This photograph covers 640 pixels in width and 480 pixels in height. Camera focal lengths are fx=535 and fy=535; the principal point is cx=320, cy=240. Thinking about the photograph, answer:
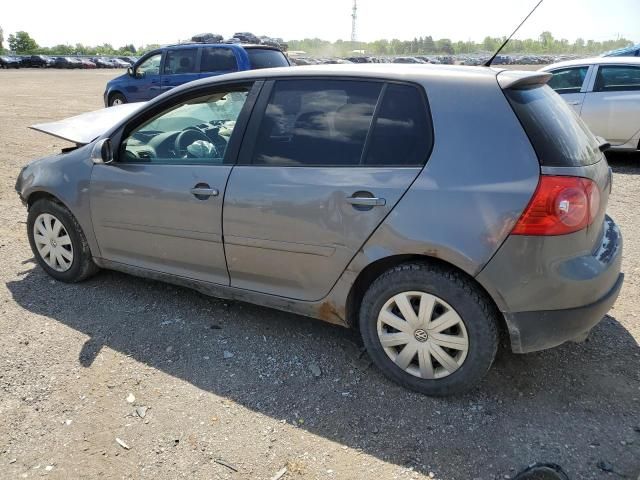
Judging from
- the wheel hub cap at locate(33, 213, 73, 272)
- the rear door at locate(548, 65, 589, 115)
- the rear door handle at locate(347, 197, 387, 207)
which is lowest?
the wheel hub cap at locate(33, 213, 73, 272)

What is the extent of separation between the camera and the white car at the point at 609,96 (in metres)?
7.96

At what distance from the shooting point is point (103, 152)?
3.65 m

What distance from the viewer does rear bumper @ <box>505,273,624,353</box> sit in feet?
8.48

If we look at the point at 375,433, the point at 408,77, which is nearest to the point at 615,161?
the point at 408,77

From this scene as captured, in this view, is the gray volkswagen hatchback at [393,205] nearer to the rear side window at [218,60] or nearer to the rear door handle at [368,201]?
the rear door handle at [368,201]

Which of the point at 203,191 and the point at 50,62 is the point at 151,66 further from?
the point at 50,62

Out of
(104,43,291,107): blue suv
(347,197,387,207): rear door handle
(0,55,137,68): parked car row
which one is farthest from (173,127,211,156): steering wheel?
(0,55,137,68): parked car row

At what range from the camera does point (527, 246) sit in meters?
2.49

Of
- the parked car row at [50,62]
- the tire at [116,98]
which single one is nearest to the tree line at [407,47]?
the parked car row at [50,62]

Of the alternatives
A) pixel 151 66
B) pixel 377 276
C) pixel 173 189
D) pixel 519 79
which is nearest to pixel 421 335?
pixel 377 276

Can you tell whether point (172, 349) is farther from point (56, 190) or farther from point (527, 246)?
point (527, 246)

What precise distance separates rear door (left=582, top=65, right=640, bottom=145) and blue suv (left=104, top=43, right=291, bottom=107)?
5870mm

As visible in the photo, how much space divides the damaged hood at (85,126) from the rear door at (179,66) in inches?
266

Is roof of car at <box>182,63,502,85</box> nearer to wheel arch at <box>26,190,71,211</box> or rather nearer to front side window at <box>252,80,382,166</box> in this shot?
front side window at <box>252,80,382,166</box>
